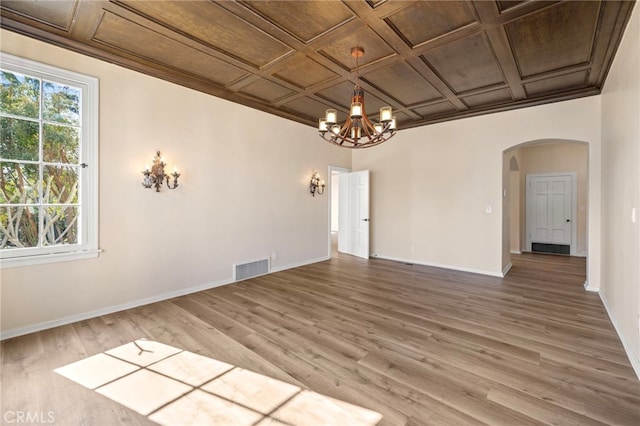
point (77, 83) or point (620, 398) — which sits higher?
point (77, 83)

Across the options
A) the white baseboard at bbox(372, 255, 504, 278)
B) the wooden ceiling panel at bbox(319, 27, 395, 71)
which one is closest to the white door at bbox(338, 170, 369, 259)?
the white baseboard at bbox(372, 255, 504, 278)

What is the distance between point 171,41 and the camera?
310cm

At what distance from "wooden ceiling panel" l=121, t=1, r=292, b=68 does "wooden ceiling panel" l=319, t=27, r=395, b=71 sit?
1.72ft

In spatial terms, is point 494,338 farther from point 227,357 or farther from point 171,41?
point 171,41

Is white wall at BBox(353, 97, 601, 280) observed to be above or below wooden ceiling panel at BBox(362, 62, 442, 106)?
below

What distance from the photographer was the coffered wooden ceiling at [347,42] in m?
2.57

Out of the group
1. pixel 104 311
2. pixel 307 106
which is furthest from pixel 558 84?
pixel 104 311

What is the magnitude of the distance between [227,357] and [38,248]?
7.87 feet

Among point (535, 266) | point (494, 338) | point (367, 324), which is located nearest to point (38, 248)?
point (367, 324)

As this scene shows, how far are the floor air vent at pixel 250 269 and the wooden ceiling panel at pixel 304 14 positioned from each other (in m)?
3.57

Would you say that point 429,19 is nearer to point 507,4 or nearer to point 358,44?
point 507,4

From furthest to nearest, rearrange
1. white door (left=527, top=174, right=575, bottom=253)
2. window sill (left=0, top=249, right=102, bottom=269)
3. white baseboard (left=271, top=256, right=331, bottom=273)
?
white door (left=527, top=174, right=575, bottom=253), white baseboard (left=271, top=256, right=331, bottom=273), window sill (left=0, top=249, right=102, bottom=269)

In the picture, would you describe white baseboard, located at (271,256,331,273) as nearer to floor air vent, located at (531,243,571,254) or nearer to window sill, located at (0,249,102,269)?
window sill, located at (0,249,102,269)

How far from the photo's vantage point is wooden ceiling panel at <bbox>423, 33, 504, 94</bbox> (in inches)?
124
